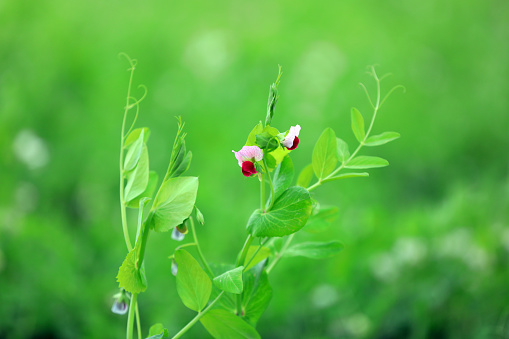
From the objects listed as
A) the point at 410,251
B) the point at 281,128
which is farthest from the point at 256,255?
the point at 281,128

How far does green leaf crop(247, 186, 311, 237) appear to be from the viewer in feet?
1.12

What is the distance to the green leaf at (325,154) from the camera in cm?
40

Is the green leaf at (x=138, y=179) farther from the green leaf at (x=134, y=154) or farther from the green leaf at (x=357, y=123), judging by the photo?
the green leaf at (x=357, y=123)

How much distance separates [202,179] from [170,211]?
1.26 m

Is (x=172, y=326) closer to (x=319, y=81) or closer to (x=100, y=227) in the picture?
(x=100, y=227)

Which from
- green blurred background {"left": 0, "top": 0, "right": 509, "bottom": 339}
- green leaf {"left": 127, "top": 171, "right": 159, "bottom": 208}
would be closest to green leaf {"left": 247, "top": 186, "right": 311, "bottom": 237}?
green leaf {"left": 127, "top": 171, "right": 159, "bottom": 208}

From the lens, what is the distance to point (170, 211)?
35 cm

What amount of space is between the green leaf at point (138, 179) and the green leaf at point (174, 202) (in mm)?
39

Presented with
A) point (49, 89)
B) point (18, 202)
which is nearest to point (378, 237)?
point (18, 202)

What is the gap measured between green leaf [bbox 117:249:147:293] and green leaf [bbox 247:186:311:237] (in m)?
0.08

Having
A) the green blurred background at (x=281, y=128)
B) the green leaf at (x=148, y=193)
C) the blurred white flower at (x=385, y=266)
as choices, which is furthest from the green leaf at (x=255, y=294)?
the blurred white flower at (x=385, y=266)

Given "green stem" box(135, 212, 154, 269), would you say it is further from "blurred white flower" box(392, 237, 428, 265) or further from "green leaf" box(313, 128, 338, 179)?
"blurred white flower" box(392, 237, 428, 265)

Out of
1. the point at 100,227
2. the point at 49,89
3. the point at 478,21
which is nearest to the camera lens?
the point at 100,227

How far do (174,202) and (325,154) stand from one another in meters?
0.13
